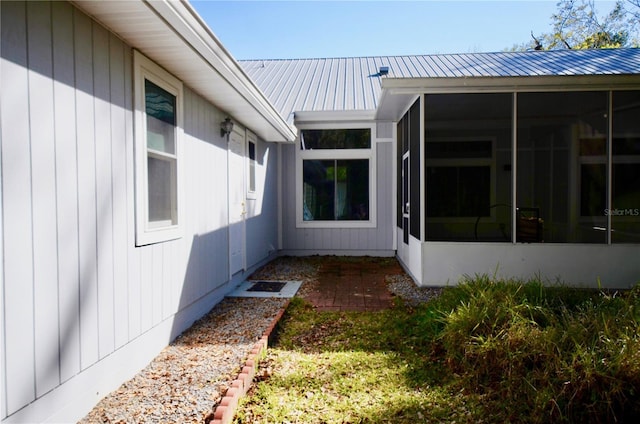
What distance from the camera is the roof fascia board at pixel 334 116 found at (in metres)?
8.05

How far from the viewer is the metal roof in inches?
328

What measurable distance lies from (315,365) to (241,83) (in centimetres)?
285

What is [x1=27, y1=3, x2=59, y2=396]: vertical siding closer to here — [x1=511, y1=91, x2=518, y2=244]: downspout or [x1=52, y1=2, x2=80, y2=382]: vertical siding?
[x1=52, y1=2, x2=80, y2=382]: vertical siding

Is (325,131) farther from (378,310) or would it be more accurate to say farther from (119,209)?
(119,209)

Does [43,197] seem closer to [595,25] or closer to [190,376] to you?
[190,376]

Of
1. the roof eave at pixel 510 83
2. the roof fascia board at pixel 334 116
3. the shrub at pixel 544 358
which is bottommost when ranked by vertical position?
the shrub at pixel 544 358

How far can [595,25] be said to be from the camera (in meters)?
20.1

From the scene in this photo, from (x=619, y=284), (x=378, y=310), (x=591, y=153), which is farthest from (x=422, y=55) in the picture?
(x=378, y=310)

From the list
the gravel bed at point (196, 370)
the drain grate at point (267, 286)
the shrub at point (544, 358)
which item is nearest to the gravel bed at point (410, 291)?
the gravel bed at point (196, 370)

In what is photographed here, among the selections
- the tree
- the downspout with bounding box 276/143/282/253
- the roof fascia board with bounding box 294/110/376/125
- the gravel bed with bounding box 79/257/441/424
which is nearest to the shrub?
the gravel bed with bounding box 79/257/441/424

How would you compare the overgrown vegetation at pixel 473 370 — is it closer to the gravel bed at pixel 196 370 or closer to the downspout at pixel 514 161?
the gravel bed at pixel 196 370

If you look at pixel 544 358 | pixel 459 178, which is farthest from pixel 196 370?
pixel 459 178

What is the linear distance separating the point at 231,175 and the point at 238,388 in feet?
11.2

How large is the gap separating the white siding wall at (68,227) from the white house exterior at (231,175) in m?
0.01
